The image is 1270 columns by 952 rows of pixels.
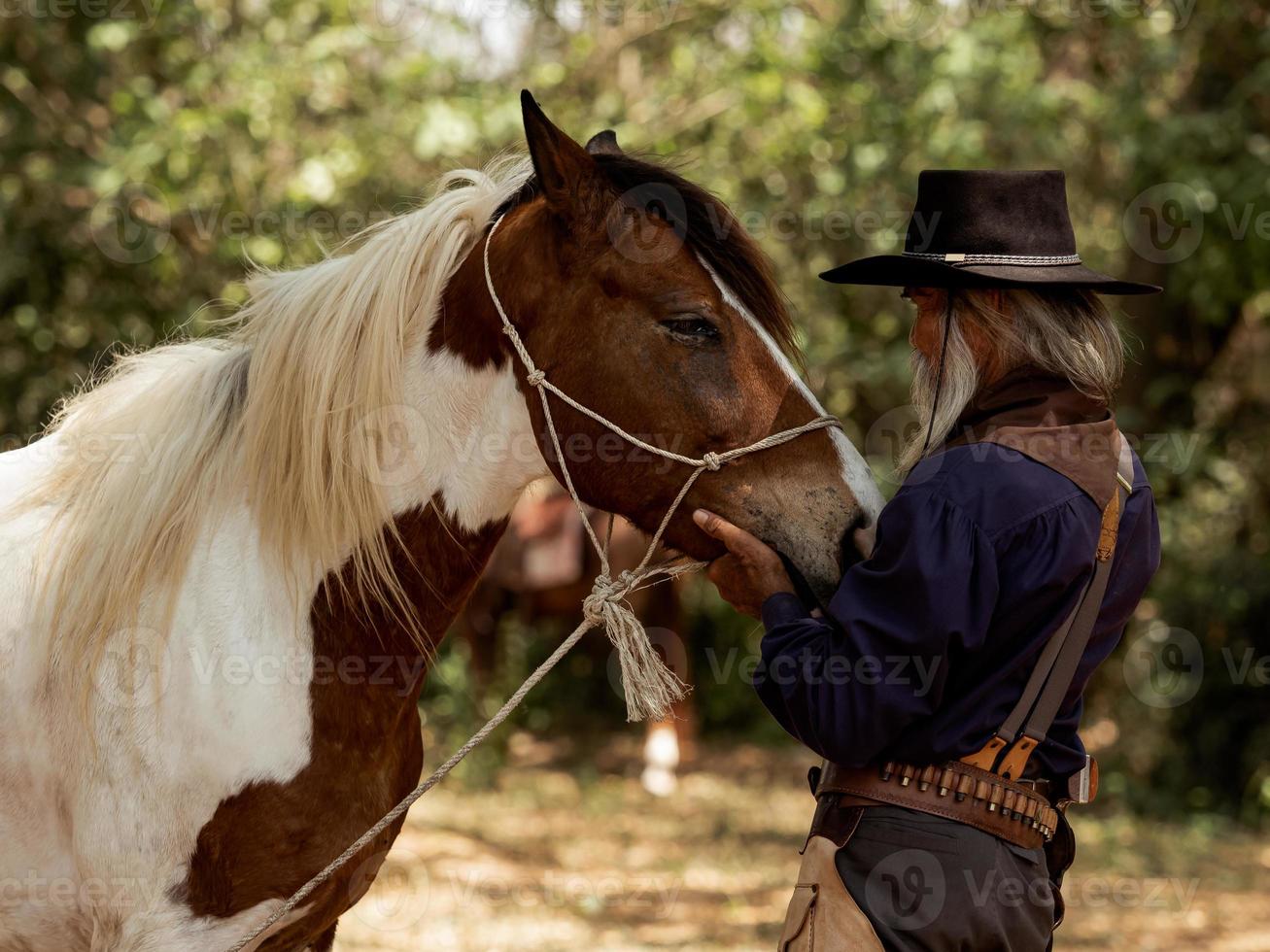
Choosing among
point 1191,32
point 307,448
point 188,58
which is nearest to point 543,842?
point 188,58

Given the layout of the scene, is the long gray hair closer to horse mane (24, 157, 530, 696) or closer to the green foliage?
horse mane (24, 157, 530, 696)

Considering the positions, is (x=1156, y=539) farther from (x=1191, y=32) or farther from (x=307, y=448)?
(x=1191, y=32)

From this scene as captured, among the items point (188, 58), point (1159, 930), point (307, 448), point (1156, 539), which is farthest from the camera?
point (188, 58)

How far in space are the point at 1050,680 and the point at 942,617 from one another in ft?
0.83

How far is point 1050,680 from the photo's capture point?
1903mm

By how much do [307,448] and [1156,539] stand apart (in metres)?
1.56

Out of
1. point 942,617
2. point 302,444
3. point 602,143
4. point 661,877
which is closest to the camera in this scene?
point 942,617

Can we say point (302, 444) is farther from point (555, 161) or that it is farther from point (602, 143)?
point (602, 143)

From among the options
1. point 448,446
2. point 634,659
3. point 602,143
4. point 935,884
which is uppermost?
point 602,143

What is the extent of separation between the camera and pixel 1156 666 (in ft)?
27.0

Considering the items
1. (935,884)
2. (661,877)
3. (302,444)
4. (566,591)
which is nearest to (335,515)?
(302,444)

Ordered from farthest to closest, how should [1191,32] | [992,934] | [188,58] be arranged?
[1191,32] < [188,58] < [992,934]

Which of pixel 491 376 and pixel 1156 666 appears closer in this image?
pixel 491 376

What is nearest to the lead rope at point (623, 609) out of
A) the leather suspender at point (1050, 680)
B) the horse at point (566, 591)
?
the leather suspender at point (1050, 680)
